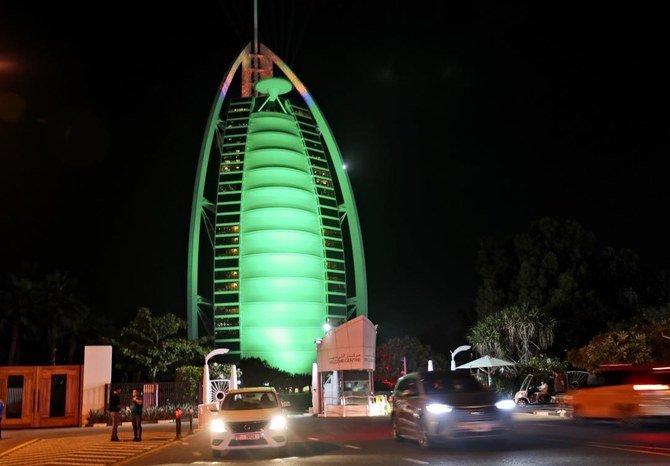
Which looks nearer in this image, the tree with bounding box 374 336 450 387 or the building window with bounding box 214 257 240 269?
the tree with bounding box 374 336 450 387

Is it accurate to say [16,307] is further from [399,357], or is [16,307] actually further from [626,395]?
[626,395]

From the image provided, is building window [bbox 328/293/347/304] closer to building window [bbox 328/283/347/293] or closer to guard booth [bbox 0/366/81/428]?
building window [bbox 328/283/347/293]

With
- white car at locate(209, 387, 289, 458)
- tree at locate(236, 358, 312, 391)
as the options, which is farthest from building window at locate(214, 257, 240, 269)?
white car at locate(209, 387, 289, 458)

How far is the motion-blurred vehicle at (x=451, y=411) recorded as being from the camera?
591 inches

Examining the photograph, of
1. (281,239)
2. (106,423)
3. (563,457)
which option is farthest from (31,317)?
(563,457)

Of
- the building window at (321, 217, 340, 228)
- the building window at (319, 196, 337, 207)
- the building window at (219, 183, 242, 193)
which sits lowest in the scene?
the building window at (321, 217, 340, 228)

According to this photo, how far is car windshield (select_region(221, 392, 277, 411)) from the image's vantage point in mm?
17142

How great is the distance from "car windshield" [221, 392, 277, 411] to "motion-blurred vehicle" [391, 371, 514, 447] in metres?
3.15

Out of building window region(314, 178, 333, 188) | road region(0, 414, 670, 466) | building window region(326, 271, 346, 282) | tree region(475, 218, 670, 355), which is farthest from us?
building window region(314, 178, 333, 188)

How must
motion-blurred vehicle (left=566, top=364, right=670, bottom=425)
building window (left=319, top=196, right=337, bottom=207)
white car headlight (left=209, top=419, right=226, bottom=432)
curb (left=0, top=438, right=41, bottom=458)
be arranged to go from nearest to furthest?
white car headlight (left=209, top=419, right=226, bottom=432) → curb (left=0, top=438, right=41, bottom=458) → motion-blurred vehicle (left=566, top=364, right=670, bottom=425) → building window (left=319, top=196, right=337, bottom=207)

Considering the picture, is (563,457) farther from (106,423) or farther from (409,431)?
(106,423)

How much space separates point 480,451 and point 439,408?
1.20 metres

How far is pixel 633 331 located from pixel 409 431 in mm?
27337

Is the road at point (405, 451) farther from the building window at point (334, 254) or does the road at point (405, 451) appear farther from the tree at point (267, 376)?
the building window at point (334, 254)
